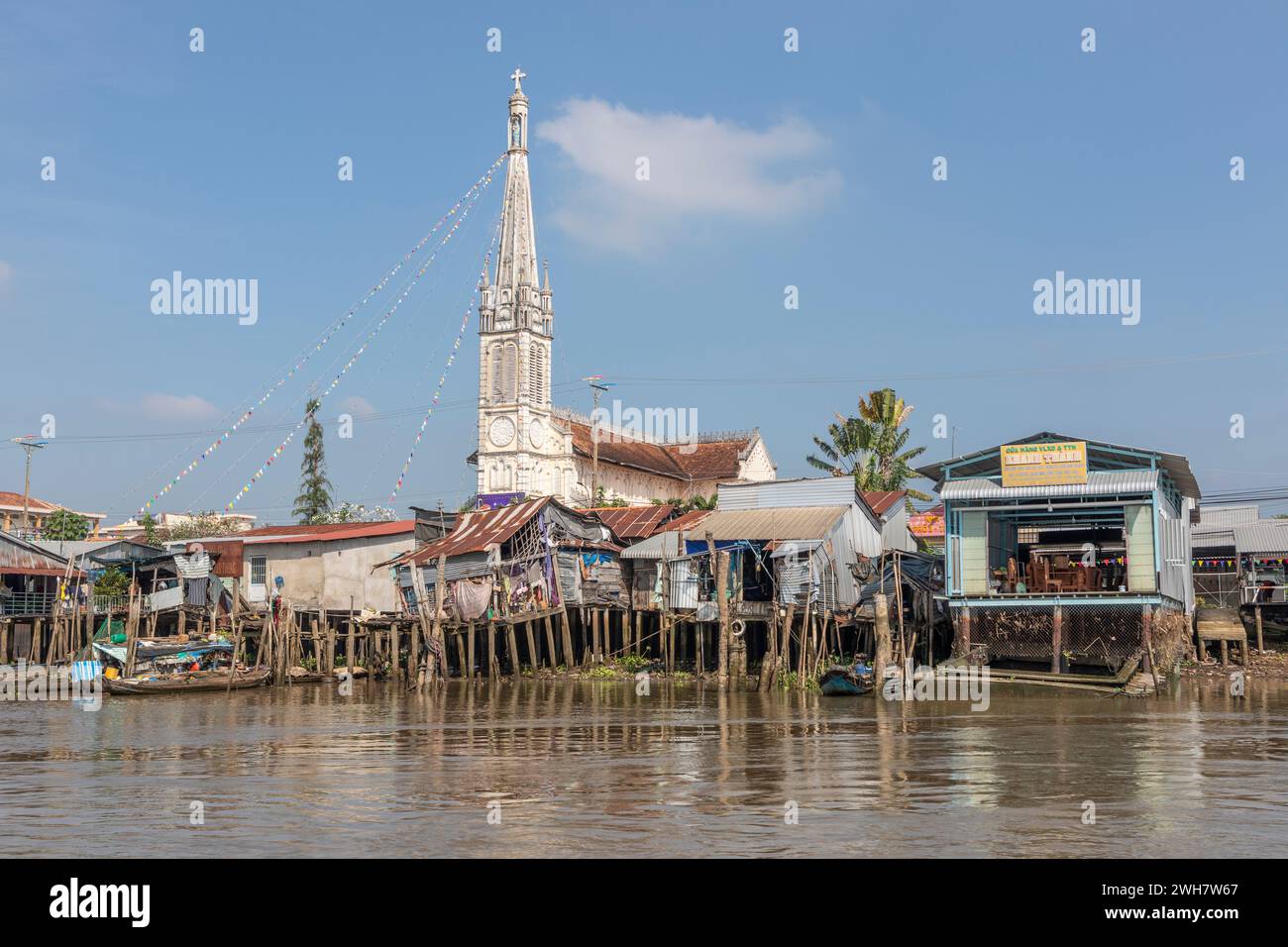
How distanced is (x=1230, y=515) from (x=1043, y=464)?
25.7 metres

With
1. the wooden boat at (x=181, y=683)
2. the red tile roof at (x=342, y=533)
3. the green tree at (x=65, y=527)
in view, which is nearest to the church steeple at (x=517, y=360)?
the green tree at (x=65, y=527)

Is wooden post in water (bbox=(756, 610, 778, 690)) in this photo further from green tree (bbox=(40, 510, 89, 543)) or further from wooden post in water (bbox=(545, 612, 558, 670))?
green tree (bbox=(40, 510, 89, 543))

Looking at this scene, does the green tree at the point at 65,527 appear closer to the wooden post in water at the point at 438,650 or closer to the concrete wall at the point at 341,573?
the concrete wall at the point at 341,573

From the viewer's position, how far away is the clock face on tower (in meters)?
90.5

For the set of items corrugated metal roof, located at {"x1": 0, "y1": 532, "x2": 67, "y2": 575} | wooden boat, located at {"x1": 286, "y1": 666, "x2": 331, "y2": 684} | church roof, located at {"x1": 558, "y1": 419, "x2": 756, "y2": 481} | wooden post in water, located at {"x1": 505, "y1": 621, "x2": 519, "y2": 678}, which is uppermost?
church roof, located at {"x1": 558, "y1": 419, "x2": 756, "y2": 481}

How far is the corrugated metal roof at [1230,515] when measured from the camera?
55269 mm

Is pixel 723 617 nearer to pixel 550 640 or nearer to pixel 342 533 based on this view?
pixel 550 640

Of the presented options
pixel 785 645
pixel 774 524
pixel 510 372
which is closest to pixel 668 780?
pixel 785 645

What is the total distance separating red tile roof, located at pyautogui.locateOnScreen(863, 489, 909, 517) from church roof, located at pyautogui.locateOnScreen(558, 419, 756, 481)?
35932 millimetres

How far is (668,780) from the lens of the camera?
18.6 meters

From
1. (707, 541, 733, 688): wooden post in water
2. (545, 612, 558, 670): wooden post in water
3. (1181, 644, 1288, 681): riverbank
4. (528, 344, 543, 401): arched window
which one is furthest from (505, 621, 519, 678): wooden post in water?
(528, 344, 543, 401): arched window

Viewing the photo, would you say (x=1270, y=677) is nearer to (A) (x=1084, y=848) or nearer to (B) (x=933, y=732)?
(B) (x=933, y=732)
